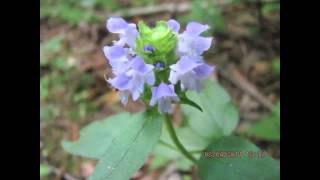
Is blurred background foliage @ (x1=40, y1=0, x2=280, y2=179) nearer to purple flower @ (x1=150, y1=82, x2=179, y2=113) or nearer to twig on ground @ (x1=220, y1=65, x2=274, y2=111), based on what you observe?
twig on ground @ (x1=220, y1=65, x2=274, y2=111)

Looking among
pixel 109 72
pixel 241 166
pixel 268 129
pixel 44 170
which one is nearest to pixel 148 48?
pixel 241 166

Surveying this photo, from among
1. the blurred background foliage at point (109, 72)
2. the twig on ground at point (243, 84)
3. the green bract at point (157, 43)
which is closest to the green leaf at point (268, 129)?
the blurred background foliage at point (109, 72)

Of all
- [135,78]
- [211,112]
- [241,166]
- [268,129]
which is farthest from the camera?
[268,129]

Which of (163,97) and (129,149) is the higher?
(163,97)

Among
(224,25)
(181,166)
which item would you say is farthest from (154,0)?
(181,166)

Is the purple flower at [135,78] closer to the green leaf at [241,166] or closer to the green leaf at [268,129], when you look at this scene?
the green leaf at [241,166]

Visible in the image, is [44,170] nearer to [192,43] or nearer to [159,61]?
[159,61]

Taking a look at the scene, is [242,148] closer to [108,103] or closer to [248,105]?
[248,105]

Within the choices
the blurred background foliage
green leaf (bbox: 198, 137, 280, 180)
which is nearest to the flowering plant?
green leaf (bbox: 198, 137, 280, 180)
